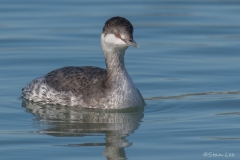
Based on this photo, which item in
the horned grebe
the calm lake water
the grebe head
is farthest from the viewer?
the horned grebe

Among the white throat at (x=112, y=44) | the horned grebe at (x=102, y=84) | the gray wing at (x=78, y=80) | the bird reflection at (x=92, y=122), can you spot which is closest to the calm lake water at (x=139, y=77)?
the bird reflection at (x=92, y=122)

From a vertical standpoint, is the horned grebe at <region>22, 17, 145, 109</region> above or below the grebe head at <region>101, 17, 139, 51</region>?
below

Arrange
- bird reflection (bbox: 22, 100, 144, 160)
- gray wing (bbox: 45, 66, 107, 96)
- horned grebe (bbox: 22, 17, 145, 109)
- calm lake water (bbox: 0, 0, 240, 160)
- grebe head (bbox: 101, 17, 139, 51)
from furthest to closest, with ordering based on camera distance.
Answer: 1. gray wing (bbox: 45, 66, 107, 96)
2. horned grebe (bbox: 22, 17, 145, 109)
3. grebe head (bbox: 101, 17, 139, 51)
4. bird reflection (bbox: 22, 100, 144, 160)
5. calm lake water (bbox: 0, 0, 240, 160)

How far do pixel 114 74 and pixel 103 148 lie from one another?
3.14 m

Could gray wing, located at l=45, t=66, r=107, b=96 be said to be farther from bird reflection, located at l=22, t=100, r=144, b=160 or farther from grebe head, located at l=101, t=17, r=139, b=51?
grebe head, located at l=101, t=17, r=139, b=51

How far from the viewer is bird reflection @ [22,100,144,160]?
16.4m

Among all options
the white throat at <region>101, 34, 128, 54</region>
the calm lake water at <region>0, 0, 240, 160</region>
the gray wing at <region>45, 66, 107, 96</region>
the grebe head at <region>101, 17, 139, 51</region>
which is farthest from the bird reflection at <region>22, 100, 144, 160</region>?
the grebe head at <region>101, 17, 139, 51</region>

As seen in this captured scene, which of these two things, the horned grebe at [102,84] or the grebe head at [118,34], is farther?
the horned grebe at [102,84]

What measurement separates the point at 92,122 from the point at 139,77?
3.54 metres

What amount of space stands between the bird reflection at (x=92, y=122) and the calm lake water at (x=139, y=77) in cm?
2

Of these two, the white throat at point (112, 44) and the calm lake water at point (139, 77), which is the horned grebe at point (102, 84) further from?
the calm lake water at point (139, 77)

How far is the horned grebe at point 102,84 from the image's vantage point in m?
18.2

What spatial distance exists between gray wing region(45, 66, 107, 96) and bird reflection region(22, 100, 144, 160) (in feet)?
1.34

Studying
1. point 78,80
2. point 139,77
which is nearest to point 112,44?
point 78,80
